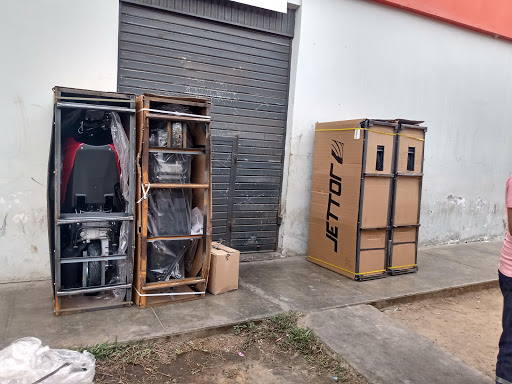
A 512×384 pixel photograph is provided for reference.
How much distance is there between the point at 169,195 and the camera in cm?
388

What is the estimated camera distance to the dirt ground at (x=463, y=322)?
361cm

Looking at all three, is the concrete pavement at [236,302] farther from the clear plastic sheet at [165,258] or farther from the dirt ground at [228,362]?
the clear plastic sheet at [165,258]

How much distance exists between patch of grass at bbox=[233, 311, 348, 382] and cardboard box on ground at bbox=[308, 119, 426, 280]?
1.58m

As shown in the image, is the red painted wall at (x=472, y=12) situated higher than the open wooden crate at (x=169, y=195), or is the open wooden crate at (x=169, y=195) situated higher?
the red painted wall at (x=472, y=12)

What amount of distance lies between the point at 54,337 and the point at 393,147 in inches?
164

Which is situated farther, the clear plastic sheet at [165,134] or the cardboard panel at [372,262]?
the cardboard panel at [372,262]

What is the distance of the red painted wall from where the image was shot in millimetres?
6218

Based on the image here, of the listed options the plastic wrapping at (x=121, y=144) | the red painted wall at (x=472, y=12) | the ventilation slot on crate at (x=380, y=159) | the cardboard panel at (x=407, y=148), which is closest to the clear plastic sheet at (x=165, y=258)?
the plastic wrapping at (x=121, y=144)

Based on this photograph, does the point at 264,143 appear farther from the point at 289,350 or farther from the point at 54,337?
the point at 54,337

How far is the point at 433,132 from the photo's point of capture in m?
6.86

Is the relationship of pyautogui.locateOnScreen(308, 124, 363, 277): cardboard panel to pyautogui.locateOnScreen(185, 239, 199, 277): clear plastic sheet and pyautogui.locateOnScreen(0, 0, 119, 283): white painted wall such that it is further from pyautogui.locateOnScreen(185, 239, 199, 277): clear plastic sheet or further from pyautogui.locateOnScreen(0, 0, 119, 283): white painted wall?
pyautogui.locateOnScreen(0, 0, 119, 283): white painted wall

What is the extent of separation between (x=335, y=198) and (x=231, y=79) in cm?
206

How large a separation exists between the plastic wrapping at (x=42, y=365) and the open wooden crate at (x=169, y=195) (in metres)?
1.02

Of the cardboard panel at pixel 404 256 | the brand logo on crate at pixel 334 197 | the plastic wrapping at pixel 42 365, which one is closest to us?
the plastic wrapping at pixel 42 365
